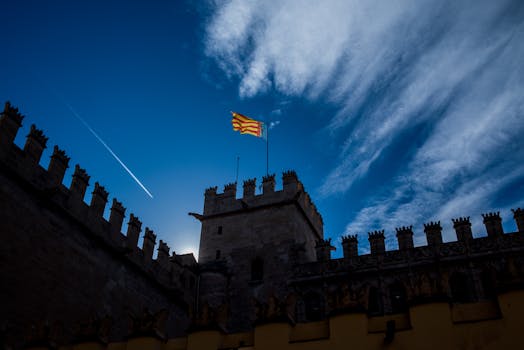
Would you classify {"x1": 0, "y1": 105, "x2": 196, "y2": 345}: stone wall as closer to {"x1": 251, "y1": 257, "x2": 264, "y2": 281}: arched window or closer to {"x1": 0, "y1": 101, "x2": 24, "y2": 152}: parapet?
{"x1": 0, "y1": 101, "x2": 24, "y2": 152}: parapet

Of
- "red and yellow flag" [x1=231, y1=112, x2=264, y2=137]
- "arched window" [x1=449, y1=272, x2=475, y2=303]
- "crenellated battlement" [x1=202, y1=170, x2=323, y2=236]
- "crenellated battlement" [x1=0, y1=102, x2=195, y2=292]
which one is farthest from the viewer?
"red and yellow flag" [x1=231, y1=112, x2=264, y2=137]

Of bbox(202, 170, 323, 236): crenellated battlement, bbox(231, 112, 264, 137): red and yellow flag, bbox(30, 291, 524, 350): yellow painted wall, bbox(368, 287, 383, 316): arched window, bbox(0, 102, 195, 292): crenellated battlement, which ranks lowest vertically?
bbox(30, 291, 524, 350): yellow painted wall

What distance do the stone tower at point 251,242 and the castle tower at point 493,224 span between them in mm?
9182

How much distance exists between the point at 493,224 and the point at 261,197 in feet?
41.2

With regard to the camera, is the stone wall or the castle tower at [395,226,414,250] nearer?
the stone wall

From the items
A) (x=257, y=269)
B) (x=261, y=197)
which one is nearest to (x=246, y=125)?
(x=261, y=197)

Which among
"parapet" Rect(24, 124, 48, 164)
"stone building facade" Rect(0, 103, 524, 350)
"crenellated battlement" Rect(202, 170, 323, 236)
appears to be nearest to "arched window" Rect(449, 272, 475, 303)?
"stone building facade" Rect(0, 103, 524, 350)

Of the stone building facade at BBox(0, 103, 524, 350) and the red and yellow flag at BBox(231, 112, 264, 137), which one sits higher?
the red and yellow flag at BBox(231, 112, 264, 137)

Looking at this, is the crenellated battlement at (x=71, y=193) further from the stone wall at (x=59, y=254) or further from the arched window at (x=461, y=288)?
the arched window at (x=461, y=288)

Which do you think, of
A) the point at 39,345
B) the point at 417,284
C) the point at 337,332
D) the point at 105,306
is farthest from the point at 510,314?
the point at 105,306

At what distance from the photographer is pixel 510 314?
743 cm

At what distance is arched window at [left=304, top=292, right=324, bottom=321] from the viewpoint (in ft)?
82.1

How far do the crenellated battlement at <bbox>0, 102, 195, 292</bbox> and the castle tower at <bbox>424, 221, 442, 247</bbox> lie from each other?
514 inches

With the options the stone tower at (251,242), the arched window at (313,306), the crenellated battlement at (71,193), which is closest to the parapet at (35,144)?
the crenellated battlement at (71,193)
